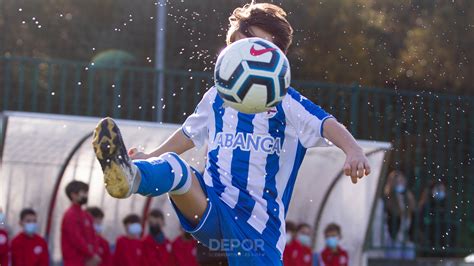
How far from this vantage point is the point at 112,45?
2058 cm

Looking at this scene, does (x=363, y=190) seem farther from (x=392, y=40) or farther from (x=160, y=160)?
(x=392, y=40)

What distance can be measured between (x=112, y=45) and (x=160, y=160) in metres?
15.2

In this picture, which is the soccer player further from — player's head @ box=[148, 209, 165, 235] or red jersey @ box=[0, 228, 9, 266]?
player's head @ box=[148, 209, 165, 235]

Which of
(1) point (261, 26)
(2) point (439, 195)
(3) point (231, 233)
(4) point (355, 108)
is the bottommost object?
(3) point (231, 233)

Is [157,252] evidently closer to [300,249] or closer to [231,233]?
[300,249]

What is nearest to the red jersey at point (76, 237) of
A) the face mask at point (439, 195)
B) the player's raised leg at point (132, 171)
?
the face mask at point (439, 195)

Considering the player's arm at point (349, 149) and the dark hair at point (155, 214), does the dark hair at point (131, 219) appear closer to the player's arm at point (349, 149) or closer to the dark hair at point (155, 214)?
the dark hair at point (155, 214)

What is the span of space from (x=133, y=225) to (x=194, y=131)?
5.76 metres

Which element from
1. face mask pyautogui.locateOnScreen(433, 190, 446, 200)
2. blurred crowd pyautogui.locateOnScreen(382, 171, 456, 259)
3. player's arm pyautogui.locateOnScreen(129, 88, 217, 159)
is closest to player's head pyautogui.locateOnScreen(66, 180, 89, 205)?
blurred crowd pyautogui.locateOnScreen(382, 171, 456, 259)

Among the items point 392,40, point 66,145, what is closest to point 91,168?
point 66,145

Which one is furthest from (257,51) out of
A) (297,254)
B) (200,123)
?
(297,254)

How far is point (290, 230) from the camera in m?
12.6

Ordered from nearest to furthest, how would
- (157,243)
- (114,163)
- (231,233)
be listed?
1. (114,163)
2. (231,233)
3. (157,243)

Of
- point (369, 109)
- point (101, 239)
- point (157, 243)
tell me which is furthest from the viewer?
point (369, 109)
